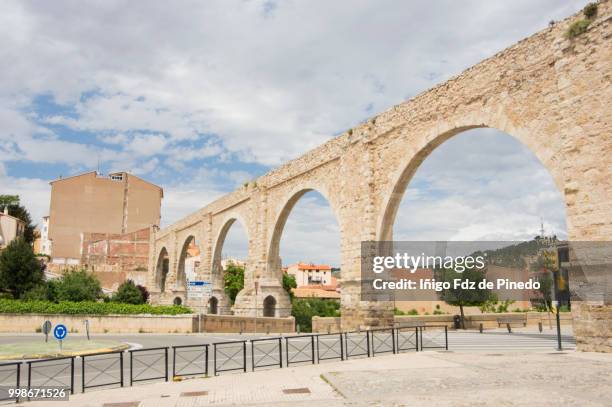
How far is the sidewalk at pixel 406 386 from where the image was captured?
5.57 m

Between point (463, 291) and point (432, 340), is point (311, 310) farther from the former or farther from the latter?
point (432, 340)

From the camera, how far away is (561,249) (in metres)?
10.8

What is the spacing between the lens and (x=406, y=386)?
21.0 ft

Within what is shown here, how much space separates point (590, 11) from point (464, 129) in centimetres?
381

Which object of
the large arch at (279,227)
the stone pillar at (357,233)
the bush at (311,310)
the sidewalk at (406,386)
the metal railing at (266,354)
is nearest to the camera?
the sidewalk at (406,386)

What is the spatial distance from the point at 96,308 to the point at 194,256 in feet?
136

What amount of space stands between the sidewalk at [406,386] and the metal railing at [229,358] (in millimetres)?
375

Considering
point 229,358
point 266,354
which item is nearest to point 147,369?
point 229,358

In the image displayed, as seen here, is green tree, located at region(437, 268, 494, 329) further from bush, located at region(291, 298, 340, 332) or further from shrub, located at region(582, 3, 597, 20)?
shrub, located at region(582, 3, 597, 20)

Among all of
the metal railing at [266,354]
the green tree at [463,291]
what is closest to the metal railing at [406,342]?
the metal railing at [266,354]

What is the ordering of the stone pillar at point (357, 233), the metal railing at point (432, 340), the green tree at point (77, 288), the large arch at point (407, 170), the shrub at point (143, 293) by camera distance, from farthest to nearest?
the shrub at point (143, 293), the green tree at point (77, 288), the stone pillar at point (357, 233), the large arch at point (407, 170), the metal railing at point (432, 340)

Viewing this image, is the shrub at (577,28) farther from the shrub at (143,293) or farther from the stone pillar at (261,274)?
the shrub at (143,293)

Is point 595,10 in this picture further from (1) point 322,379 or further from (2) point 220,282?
(2) point 220,282

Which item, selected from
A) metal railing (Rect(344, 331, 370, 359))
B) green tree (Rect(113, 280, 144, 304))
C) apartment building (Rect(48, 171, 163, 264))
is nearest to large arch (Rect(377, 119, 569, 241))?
metal railing (Rect(344, 331, 370, 359))
